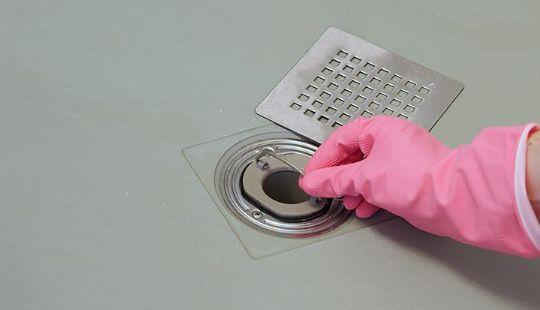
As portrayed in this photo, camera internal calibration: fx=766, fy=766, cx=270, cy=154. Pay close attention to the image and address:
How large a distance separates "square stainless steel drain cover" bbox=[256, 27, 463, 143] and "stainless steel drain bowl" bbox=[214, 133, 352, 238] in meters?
0.03

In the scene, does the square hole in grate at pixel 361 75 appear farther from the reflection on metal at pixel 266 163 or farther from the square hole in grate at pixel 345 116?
the reflection on metal at pixel 266 163

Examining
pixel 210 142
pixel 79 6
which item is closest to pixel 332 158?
pixel 210 142

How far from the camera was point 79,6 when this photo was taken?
4.22 ft

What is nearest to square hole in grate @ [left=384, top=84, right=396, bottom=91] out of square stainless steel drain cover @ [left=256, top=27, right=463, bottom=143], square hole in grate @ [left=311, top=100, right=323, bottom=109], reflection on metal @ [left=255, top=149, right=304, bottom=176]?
square stainless steel drain cover @ [left=256, top=27, right=463, bottom=143]

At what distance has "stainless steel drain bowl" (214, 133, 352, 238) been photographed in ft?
3.22

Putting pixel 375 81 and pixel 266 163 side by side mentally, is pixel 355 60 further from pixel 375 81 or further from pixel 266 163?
pixel 266 163

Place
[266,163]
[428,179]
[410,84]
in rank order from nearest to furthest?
[428,179], [266,163], [410,84]

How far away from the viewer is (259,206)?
1.00 m

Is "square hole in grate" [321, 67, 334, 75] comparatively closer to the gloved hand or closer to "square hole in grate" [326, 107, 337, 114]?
"square hole in grate" [326, 107, 337, 114]

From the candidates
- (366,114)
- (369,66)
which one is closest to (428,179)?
(366,114)

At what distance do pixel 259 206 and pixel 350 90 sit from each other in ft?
0.83

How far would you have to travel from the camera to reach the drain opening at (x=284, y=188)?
106cm

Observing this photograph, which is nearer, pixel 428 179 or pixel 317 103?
pixel 428 179

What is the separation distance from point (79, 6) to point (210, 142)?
1.30 feet
